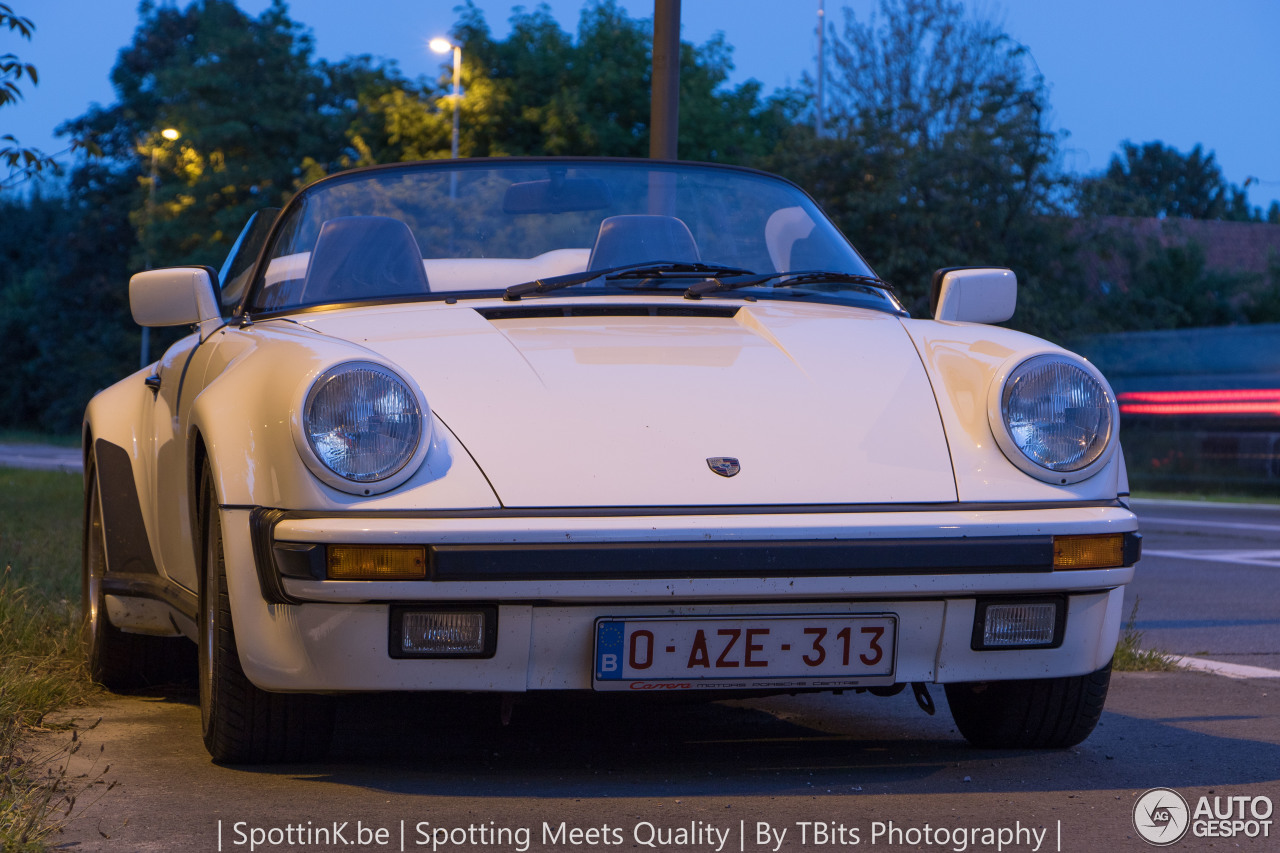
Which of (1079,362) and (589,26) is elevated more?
(589,26)

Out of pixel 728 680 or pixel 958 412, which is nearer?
pixel 728 680

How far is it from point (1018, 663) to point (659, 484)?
0.87m

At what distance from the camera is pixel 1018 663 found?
10.8ft

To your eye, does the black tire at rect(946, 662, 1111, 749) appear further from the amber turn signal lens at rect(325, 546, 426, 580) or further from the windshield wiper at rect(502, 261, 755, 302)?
the amber turn signal lens at rect(325, 546, 426, 580)

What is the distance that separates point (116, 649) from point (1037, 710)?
2.68m

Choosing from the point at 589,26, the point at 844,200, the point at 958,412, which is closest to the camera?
the point at 958,412

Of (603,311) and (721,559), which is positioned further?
(603,311)

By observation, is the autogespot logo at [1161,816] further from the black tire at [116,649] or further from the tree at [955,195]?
the tree at [955,195]

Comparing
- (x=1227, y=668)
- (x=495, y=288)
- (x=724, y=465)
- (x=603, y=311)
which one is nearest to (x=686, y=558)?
(x=724, y=465)

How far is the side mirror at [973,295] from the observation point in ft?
14.2

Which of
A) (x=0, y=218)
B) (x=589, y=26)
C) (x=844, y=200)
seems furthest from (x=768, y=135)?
(x=0, y=218)

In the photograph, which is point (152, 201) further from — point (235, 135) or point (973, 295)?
point (973, 295)

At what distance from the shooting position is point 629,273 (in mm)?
4016

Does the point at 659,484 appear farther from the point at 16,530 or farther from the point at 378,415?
the point at 16,530
